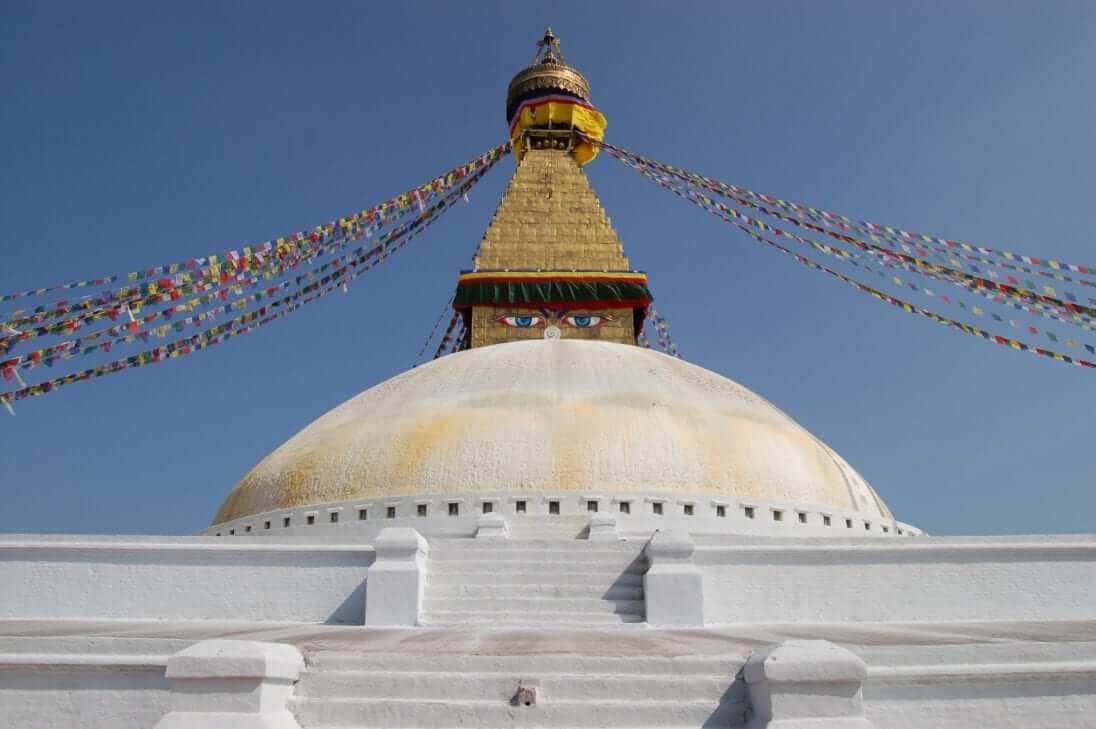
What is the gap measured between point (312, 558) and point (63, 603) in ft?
8.08

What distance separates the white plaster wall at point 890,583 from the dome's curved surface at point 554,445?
237 cm

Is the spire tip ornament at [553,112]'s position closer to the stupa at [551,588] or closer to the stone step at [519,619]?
the stupa at [551,588]

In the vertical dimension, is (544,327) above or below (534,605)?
above

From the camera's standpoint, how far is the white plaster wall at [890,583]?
26.0ft

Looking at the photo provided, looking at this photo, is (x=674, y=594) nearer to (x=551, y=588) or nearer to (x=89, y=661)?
(x=551, y=588)

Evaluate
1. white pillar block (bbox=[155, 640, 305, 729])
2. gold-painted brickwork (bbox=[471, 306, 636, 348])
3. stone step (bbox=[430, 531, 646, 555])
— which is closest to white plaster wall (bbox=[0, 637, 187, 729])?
white pillar block (bbox=[155, 640, 305, 729])

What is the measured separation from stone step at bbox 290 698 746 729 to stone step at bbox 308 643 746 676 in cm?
19

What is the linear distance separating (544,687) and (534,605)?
318 cm

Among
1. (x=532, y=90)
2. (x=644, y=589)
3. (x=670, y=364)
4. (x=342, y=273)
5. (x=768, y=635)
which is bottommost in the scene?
(x=768, y=635)

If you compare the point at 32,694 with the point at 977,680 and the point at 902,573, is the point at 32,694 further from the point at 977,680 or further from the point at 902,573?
the point at 902,573

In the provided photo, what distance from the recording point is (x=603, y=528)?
9398mm

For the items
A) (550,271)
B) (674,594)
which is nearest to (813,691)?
(674,594)

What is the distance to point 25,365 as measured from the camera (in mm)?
10180

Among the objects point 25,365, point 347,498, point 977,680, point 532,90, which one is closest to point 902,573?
point 977,680
